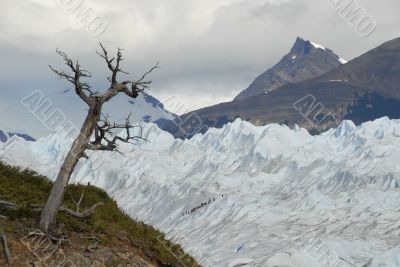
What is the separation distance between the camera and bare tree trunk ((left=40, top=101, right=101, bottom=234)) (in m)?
16.6

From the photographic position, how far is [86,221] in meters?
18.9

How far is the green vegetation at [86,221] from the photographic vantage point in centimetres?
1750

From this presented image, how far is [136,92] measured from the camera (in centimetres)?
1803

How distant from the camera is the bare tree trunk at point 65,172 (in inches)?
655

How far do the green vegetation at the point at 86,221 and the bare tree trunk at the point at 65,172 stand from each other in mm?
516

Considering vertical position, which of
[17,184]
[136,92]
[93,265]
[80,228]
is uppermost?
[136,92]

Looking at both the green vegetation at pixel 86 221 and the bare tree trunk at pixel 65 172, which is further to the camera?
the green vegetation at pixel 86 221

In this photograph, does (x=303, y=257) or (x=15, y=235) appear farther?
(x=303, y=257)

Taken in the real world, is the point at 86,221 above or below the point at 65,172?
below

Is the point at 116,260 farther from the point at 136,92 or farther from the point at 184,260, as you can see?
the point at 136,92

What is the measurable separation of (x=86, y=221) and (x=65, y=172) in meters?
2.68

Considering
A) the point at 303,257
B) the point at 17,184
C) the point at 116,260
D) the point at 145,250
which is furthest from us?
the point at 303,257

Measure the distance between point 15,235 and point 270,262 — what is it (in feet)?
604

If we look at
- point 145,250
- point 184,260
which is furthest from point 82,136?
point 184,260
